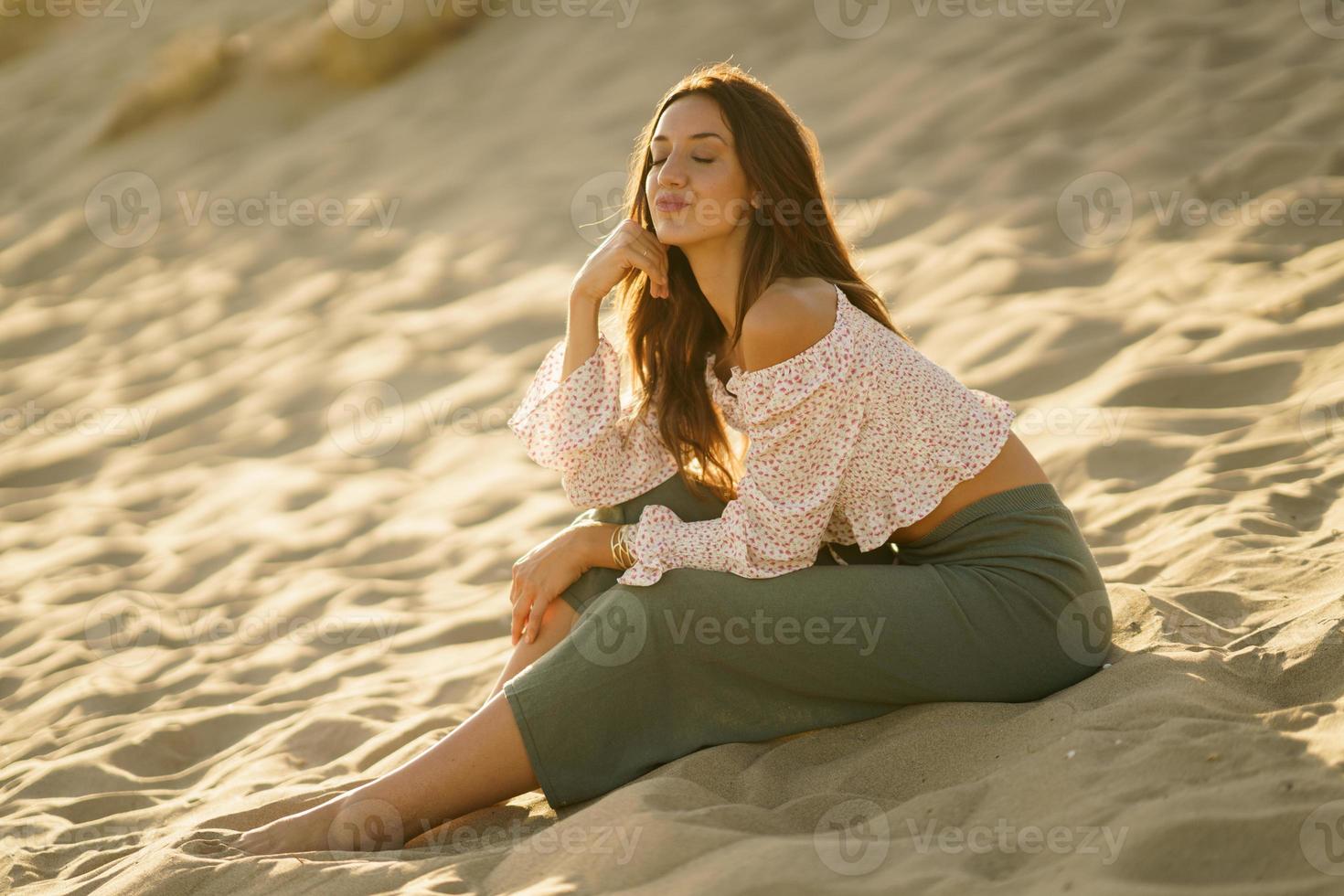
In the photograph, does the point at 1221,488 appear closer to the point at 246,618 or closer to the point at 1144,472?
the point at 1144,472

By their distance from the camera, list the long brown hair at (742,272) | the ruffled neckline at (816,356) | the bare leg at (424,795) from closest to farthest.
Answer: the bare leg at (424,795), the ruffled neckline at (816,356), the long brown hair at (742,272)

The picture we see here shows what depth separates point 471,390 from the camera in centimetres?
545

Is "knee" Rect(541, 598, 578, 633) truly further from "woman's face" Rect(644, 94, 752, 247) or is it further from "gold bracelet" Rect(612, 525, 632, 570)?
"woman's face" Rect(644, 94, 752, 247)

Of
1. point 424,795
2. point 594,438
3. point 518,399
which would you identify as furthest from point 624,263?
point 518,399

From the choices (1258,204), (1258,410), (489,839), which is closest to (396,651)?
(489,839)

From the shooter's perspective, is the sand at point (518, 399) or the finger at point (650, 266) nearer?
the sand at point (518, 399)

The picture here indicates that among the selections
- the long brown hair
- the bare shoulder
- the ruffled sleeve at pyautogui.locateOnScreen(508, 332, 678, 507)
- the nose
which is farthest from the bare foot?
the nose

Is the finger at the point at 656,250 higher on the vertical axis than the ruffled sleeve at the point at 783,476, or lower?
higher

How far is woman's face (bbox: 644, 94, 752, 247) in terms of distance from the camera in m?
2.77

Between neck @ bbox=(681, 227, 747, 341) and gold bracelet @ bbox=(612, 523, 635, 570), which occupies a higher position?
neck @ bbox=(681, 227, 747, 341)

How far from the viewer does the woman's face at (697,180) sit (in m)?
2.77

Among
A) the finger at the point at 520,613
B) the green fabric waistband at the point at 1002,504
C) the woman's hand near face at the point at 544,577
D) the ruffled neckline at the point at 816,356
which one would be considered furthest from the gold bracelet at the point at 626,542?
the green fabric waistband at the point at 1002,504

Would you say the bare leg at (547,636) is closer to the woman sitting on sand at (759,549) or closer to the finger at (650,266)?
the woman sitting on sand at (759,549)

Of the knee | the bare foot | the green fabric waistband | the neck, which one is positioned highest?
the neck
